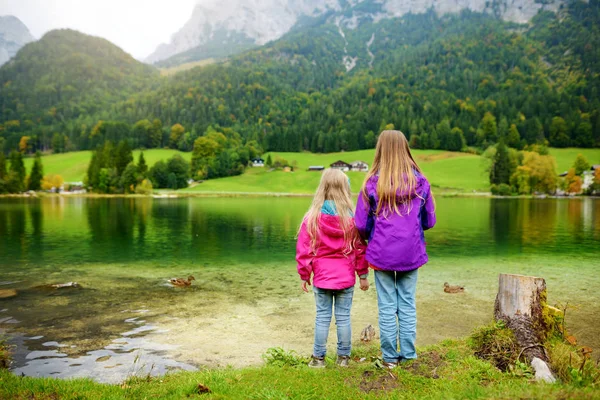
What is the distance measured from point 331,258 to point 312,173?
143 m

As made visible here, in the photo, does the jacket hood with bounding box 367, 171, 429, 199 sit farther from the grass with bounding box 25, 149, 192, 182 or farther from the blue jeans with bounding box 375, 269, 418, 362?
A: the grass with bounding box 25, 149, 192, 182

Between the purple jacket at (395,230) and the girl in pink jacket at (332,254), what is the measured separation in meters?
0.32

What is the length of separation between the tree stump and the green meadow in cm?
11607

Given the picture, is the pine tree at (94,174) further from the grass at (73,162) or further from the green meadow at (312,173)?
the grass at (73,162)

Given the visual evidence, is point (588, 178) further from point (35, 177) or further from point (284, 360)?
point (35, 177)

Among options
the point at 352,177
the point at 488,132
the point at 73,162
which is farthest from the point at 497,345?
the point at 488,132

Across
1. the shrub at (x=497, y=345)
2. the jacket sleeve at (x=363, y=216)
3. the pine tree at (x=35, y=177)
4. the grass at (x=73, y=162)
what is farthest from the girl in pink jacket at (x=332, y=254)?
the grass at (x=73, y=162)

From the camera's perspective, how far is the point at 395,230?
22.5 feet

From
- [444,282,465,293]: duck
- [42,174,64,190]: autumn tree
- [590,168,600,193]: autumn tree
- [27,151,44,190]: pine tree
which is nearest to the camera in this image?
[444,282,465,293]: duck

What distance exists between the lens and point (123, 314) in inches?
517

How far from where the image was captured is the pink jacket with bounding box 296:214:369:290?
23.8ft

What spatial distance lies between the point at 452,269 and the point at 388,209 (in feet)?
53.6

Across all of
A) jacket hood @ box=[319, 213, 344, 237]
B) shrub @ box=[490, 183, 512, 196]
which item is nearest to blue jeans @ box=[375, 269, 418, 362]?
jacket hood @ box=[319, 213, 344, 237]

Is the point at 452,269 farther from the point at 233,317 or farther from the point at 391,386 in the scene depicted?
the point at 391,386
